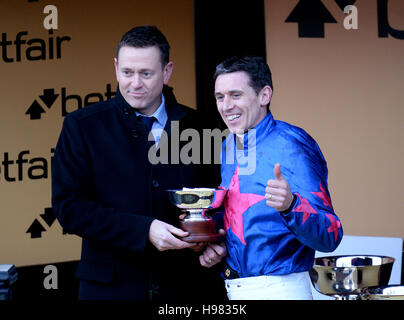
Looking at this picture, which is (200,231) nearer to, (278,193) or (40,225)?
(278,193)

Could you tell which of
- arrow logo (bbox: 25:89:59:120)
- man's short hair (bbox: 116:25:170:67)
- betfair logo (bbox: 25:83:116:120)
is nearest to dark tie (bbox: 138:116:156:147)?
man's short hair (bbox: 116:25:170:67)

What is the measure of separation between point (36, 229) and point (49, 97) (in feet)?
3.08

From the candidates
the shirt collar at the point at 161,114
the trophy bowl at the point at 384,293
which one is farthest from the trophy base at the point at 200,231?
the trophy bowl at the point at 384,293

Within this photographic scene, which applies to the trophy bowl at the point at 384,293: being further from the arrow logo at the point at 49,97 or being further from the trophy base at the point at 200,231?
the arrow logo at the point at 49,97

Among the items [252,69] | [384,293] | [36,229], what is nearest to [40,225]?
[36,229]

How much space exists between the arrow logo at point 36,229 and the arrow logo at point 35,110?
2.42 ft

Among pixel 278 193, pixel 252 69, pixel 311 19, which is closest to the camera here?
pixel 278 193

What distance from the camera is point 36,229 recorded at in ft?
14.6

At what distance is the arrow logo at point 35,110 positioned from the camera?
4465mm

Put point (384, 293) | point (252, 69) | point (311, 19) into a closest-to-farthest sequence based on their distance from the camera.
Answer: point (384, 293), point (252, 69), point (311, 19)

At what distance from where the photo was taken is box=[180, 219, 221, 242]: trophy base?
214 cm

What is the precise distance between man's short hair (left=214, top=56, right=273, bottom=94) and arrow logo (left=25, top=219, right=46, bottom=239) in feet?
8.50

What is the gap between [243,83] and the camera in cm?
225
